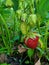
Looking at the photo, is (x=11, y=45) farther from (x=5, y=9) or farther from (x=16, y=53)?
(x=5, y=9)

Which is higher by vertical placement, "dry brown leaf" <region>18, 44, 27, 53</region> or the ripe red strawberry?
the ripe red strawberry

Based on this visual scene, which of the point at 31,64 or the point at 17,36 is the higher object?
the point at 17,36

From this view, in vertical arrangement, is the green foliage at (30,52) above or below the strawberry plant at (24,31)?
below

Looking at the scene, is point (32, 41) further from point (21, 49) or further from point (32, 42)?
point (21, 49)

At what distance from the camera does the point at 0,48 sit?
1000 mm

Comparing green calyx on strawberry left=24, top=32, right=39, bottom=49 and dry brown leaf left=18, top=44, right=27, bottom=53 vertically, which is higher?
green calyx on strawberry left=24, top=32, right=39, bottom=49

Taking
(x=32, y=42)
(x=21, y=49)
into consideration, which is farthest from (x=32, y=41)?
(x=21, y=49)

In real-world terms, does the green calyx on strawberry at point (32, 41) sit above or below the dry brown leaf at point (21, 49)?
above

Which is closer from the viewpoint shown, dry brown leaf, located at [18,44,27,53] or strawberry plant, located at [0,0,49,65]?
strawberry plant, located at [0,0,49,65]

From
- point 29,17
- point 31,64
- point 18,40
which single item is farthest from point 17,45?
point 29,17

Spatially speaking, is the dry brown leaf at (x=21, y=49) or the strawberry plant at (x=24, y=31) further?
the dry brown leaf at (x=21, y=49)

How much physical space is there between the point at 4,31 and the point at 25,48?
0.50 ft

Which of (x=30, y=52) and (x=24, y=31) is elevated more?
(x=24, y=31)

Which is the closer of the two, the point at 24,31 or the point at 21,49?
the point at 24,31
